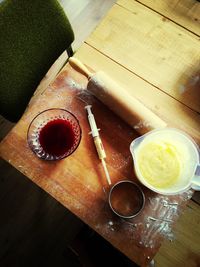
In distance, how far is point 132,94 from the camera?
38.8 inches

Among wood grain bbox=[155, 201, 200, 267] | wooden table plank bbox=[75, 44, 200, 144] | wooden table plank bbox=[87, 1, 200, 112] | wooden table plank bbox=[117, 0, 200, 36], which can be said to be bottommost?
wood grain bbox=[155, 201, 200, 267]

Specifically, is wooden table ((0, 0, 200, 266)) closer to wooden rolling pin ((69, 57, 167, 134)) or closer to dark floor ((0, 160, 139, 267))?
wooden rolling pin ((69, 57, 167, 134))

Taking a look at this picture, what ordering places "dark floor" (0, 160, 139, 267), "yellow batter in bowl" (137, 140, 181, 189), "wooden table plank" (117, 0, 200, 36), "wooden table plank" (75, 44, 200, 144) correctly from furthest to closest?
"dark floor" (0, 160, 139, 267) < "wooden table plank" (117, 0, 200, 36) < "wooden table plank" (75, 44, 200, 144) < "yellow batter in bowl" (137, 140, 181, 189)

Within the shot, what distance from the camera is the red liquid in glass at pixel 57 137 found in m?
0.90

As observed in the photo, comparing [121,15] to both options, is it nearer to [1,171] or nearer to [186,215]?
[186,215]

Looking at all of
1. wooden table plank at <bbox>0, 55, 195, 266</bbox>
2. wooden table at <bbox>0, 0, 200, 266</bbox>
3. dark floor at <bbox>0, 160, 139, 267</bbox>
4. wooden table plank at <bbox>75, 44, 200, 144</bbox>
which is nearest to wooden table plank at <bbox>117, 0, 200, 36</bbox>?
wooden table at <bbox>0, 0, 200, 266</bbox>

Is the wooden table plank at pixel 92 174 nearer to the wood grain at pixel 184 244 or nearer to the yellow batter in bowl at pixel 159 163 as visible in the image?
the yellow batter in bowl at pixel 159 163

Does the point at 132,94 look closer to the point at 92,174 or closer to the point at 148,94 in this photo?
the point at 148,94

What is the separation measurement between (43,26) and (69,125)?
1.30 feet

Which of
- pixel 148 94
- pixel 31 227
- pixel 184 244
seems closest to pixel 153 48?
pixel 148 94

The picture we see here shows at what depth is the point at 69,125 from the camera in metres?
0.93

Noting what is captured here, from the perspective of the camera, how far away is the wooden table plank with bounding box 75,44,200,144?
96cm

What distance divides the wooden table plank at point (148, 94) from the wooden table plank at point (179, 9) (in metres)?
0.24

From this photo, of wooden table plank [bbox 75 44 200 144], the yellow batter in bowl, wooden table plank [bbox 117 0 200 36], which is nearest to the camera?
the yellow batter in bowl
